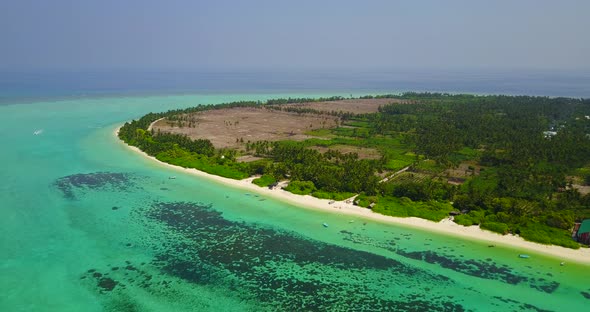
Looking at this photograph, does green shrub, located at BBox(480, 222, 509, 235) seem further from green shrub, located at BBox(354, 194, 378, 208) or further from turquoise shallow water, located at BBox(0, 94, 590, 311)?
green shrub, located at BBox(354, 194, 378, 208)

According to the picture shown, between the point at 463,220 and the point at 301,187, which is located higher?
the point at 301,187

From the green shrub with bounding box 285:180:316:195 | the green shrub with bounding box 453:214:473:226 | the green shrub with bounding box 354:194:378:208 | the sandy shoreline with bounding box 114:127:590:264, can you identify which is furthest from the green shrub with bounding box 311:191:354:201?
the green shrub with bounding box 453:214:473:226

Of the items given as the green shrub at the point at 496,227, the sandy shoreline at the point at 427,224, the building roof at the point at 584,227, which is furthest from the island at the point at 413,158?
the building roof at the point at 584,227

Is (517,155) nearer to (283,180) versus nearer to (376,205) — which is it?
(376,205)

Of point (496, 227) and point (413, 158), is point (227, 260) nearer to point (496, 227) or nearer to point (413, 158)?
point (496, 227)

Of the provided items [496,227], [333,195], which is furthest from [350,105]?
[496,227]

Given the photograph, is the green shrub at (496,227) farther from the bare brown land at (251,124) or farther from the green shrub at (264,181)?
the bare brown land at (251,124)

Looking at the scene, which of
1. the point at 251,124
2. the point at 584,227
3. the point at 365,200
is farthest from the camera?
the point at 251,124
